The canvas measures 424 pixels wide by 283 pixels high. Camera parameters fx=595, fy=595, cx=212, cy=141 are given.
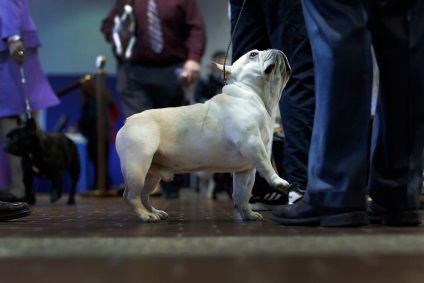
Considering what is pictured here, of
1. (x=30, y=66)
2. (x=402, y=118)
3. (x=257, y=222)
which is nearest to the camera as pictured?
(x=402, y=118)

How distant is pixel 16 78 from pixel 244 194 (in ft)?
7.21

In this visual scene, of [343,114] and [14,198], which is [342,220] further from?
[14,198]

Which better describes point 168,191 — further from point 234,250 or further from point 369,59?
point 234,250

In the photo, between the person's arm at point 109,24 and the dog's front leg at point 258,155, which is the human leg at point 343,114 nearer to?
the dog's front leg at point 258,155

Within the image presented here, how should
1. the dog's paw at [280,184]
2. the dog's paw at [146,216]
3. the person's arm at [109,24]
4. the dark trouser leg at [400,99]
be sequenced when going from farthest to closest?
the person's arm at [109,24], the dog's paw at [146,216], the dog's paw at [280,184], the dark trouser leg at [400,99]

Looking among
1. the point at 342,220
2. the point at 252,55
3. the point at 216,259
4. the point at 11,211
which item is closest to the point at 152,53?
the point at 252,55

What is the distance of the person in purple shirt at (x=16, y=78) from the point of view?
11.5 feet

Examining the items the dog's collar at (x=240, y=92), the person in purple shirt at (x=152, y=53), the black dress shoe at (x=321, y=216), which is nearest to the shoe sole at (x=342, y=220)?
the black dress shoe at (x=321, y=216)

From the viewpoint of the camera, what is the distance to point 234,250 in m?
1.21

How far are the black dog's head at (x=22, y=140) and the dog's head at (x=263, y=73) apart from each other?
82.2 inches

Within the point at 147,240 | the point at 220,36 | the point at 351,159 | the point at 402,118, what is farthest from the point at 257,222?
the point at 220,36

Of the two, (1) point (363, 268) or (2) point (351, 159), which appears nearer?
(1) point (363, 268)

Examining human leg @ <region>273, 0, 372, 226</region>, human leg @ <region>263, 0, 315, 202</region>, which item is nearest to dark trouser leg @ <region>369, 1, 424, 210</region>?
human leg @ <region>273, 0, 372, 226</region>

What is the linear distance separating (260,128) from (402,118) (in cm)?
45
